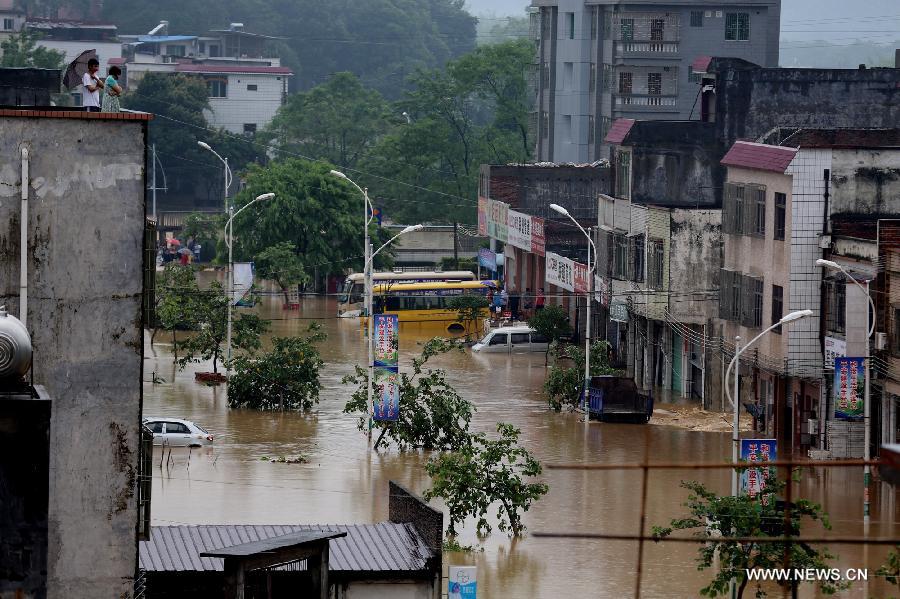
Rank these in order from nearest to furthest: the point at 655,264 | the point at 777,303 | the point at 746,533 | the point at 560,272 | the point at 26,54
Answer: the point at 746,533
the point at 777,303
the point at 655,264
the point at 560,272
the point at 26,54

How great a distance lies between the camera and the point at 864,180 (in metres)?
40.5

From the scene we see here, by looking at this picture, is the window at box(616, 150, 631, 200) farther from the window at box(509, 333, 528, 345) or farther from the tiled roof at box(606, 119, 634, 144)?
the window at box(509, 333, 528, 345)

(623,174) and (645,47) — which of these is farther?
(645,47)

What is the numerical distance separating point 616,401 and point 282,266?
25.0m

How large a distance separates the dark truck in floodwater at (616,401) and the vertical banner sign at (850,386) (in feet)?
30.3

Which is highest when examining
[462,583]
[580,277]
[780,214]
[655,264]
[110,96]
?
[110,96]

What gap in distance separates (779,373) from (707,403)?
5.87 m

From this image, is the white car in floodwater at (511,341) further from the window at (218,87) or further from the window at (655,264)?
the window at (218,87)

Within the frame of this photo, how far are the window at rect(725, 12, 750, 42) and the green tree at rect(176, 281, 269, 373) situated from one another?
106 ft

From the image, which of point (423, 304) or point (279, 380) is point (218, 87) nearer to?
point (423, 304)

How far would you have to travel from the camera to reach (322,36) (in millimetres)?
149000

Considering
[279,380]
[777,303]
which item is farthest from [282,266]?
[777,303]

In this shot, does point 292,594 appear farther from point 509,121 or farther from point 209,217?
point 509,121

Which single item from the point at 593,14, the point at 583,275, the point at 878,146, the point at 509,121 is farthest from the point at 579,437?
the point at 509,121
